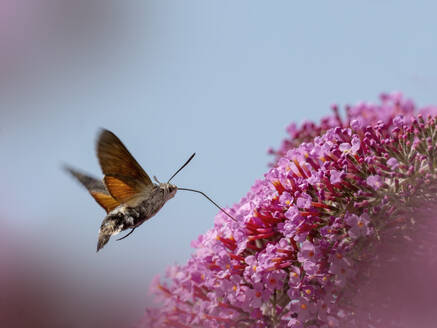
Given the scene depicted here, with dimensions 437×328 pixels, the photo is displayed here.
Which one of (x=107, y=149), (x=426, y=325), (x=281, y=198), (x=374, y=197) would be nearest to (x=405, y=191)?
(x=374, y=197)

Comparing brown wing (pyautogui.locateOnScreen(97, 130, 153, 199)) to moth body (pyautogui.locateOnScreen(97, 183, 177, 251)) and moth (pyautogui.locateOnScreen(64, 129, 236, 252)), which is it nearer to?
moth (pyautogui.locateOnScreen(64, 129, 236, 252))

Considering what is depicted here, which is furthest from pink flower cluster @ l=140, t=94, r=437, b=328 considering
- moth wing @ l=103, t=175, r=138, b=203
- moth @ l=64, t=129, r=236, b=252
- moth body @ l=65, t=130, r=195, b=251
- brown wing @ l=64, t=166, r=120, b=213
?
brown wing @ l=64, t=166, r=120, b=213

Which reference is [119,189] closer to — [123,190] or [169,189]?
[123,190]

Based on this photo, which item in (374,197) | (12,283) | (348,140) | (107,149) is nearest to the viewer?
(374,197)

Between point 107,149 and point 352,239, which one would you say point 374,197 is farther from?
point 107,149

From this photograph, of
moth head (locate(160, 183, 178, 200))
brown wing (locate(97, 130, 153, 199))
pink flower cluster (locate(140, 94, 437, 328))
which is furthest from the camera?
moth head (locate(160, 183, 178, 200))

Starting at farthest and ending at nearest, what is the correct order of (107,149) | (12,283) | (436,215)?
(12,283) < (107,149) < (436,215)
